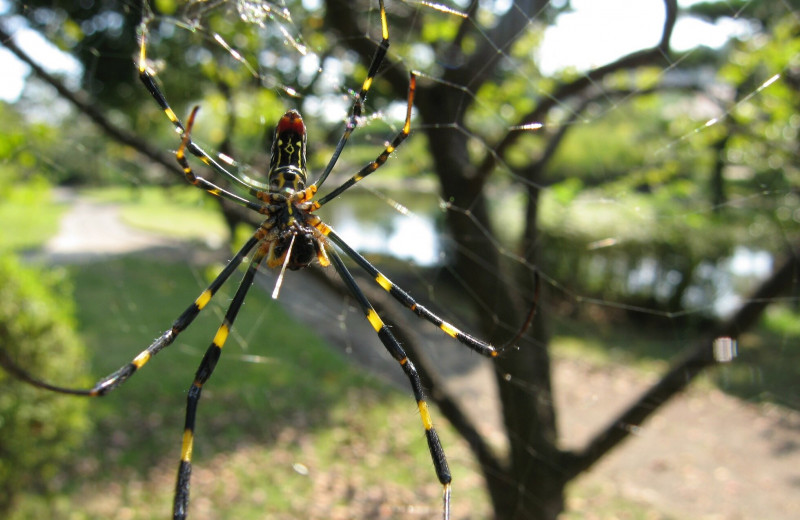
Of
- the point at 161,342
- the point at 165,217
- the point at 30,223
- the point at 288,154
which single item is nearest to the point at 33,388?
the point at 161,342

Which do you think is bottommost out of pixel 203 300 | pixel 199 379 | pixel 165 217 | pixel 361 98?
pixel 199 379

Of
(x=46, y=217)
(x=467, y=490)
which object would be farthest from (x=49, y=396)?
(x=46, y=217)

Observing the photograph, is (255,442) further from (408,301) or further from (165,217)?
(165,217)

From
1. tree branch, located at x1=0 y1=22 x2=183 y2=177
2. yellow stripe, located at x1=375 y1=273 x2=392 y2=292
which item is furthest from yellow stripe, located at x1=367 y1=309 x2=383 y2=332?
tree branch, located at x1=0 y1=22 x2=183 y2=177

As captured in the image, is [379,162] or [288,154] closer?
[288,154]

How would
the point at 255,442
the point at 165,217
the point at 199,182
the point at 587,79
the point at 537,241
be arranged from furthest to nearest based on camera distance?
1. the point at 165,217
2. the point at 255,442
3. the point at 537,241
4. the point at 587,79
5. the point at 199,182

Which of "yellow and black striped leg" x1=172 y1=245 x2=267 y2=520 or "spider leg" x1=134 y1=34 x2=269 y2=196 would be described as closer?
"yellow and black striped leg" x1=172 y1=245 x2=267 y2=520

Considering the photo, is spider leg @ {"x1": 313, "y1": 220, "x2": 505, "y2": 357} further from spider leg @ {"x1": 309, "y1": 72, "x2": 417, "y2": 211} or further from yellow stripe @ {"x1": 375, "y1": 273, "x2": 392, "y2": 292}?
spider leg @ {"x1": 309, "y1": 72, "x2": 417, "y2": 211}
